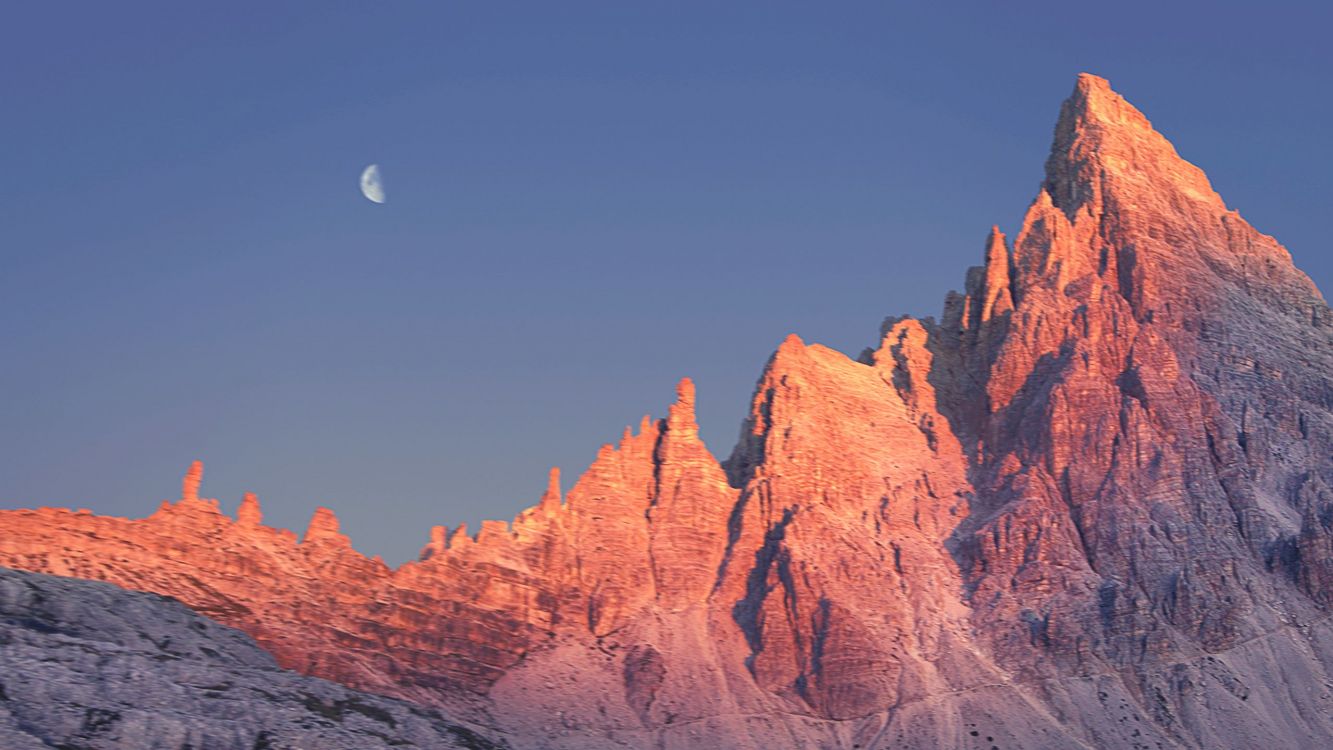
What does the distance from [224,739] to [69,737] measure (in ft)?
56.0

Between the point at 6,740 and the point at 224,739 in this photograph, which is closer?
the point at 6,740

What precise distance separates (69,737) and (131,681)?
1380 cm

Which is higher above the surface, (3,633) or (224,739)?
(3,633)

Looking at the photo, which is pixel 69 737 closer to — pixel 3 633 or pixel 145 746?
pixel 145 746

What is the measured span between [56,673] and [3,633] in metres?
11.5

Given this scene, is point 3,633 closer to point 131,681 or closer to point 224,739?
point 131,681

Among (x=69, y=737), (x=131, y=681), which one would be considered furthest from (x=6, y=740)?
(x=131, y=681)

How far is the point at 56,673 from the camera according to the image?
19088cm

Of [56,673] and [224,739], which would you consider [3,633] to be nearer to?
[56,673]

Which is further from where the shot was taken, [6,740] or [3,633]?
[3,633]

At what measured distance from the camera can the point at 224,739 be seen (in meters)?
192

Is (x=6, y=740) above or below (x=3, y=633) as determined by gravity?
below

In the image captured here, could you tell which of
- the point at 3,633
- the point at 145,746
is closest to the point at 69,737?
the point at 145,746

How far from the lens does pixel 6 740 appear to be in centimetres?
17525
